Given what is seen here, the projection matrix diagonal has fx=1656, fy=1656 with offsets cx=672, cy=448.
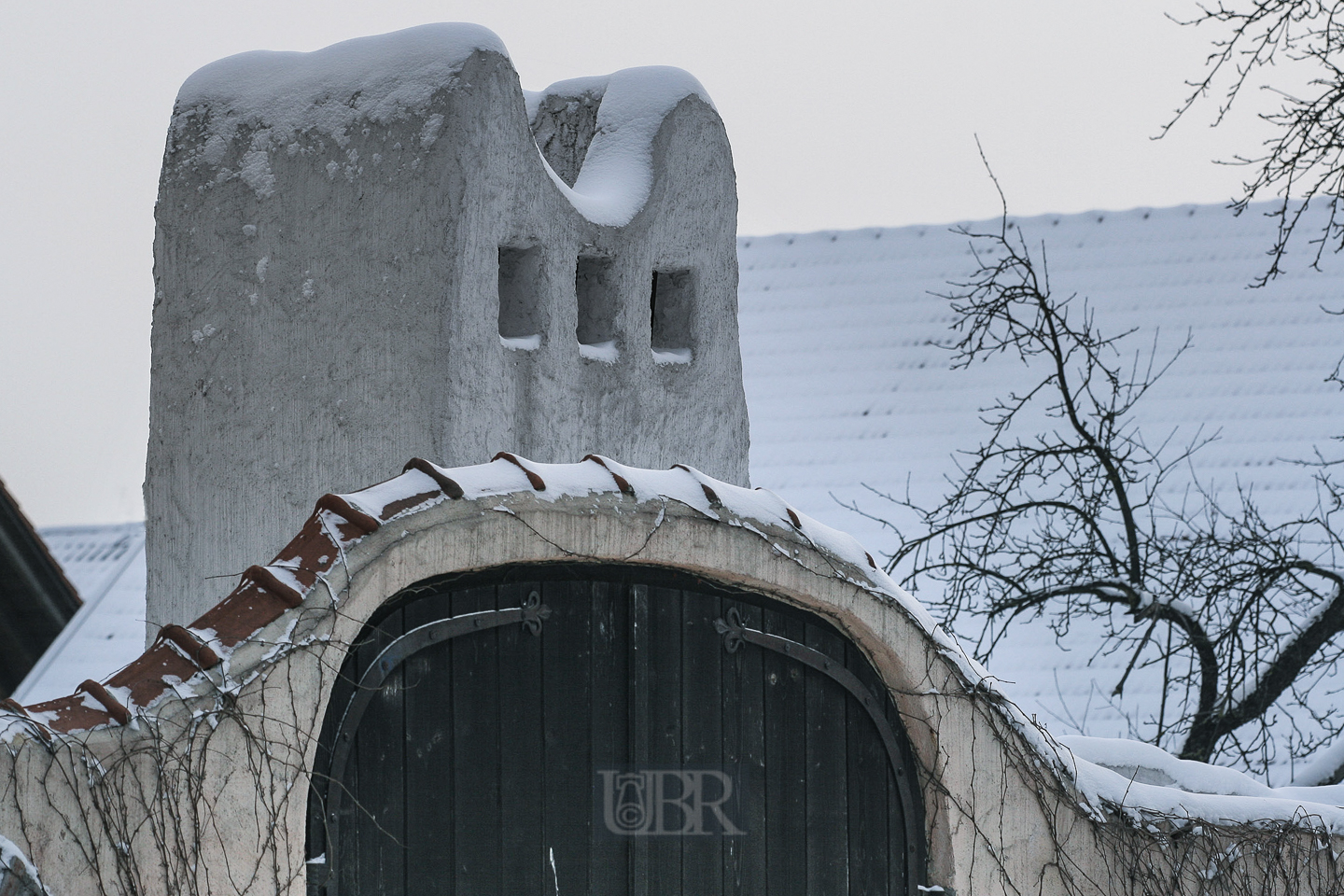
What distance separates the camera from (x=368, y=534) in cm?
405

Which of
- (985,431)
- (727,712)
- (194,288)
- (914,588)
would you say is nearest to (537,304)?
(194,288)

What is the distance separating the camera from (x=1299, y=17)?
814 cm

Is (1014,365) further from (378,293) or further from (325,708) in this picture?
(325,708)

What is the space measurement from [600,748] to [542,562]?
21.9 inches

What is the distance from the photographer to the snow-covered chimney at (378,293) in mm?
5355

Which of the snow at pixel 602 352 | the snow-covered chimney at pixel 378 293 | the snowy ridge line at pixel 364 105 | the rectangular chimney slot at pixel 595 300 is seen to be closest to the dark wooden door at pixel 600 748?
the snow-covered chimney at pixel 378 293

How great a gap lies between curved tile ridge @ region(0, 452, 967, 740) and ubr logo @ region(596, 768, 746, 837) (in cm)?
69

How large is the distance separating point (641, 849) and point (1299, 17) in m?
5.74

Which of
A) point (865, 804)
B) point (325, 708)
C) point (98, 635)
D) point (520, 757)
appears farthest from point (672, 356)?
point (98, 635)

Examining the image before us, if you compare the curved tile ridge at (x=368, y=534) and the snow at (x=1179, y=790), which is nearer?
the curved tile ridge at (x=368, y=534)

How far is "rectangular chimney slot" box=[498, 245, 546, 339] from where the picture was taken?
224 inches

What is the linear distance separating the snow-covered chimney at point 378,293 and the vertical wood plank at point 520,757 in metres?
0.97

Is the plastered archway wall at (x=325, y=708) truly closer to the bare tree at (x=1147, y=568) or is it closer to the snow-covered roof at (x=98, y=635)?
the bare tree at (x=1147, y=568)

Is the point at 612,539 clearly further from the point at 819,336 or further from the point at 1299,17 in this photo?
the point at 819,336
